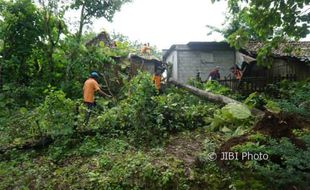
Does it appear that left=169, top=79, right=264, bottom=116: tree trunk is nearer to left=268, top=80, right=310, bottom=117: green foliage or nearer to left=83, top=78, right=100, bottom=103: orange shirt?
left=268, top=80, right=310, bottom=117: green foliage

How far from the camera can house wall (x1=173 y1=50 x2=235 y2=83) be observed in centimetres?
2391

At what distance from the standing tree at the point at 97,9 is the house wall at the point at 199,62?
905cm

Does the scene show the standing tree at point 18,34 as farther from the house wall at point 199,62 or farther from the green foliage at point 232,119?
the house wall at point 199,62

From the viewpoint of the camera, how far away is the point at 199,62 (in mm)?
23906

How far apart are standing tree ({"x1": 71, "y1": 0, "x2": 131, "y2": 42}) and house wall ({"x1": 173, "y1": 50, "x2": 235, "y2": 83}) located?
9051 millimetres

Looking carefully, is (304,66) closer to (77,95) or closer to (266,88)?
(266,88)

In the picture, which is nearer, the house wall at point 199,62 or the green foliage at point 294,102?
the green foliage at point 294,102

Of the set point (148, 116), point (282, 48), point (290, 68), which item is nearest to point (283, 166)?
point (148, 116)

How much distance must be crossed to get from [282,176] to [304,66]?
15.7m

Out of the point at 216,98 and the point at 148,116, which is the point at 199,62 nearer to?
the point at 216,98

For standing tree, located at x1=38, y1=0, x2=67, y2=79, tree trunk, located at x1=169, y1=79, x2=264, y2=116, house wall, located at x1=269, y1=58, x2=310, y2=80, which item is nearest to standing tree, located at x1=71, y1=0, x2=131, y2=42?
standing tree, located at x1=38, y1=0, x2=67, y2=79

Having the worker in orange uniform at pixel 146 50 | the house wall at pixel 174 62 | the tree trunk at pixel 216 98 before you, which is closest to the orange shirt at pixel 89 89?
the tree trunk at pixel 216 98

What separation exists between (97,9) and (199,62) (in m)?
10.2

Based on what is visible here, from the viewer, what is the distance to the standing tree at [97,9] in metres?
15.3
